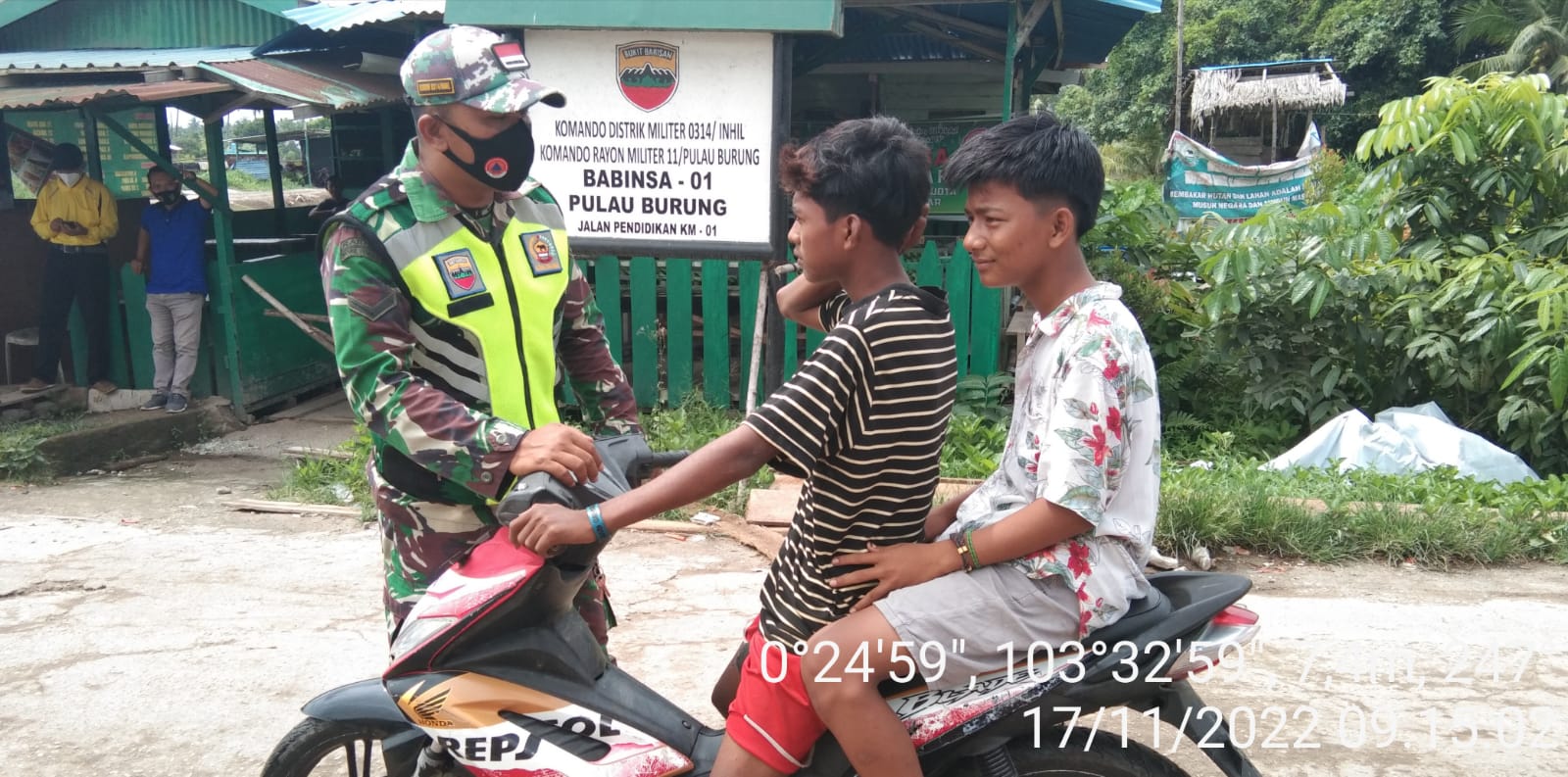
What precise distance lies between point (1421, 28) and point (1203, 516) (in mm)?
19165

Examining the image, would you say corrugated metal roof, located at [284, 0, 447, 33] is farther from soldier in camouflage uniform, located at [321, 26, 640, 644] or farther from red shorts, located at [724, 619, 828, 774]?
red shorts, located at [724, 619, 828, 774]

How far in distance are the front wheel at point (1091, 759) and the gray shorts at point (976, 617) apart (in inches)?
8.4

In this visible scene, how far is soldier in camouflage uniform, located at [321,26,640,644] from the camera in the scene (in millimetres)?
1911

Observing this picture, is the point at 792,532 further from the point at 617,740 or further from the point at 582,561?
the point at 617,740

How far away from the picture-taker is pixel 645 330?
6.39 m

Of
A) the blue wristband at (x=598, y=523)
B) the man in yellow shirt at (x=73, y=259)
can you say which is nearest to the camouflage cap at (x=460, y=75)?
the blue wristband at (x=598, y=523)

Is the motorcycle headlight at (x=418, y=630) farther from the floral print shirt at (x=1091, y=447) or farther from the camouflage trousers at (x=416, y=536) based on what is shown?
the floral print shirt at (x=1091, y=447)

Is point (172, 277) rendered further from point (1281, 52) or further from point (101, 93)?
point (1281, 52)

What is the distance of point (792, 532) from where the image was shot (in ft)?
6.40

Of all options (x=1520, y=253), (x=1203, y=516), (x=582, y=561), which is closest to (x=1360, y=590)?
(x=1203, y=516)

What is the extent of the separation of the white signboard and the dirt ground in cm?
157

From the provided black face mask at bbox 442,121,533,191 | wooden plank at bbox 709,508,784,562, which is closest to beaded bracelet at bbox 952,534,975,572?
black face mask at bbox 442,121,533,191

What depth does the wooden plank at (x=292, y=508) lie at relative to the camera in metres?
5.42

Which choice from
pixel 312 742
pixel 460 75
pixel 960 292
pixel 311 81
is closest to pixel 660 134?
pixel 960 292
